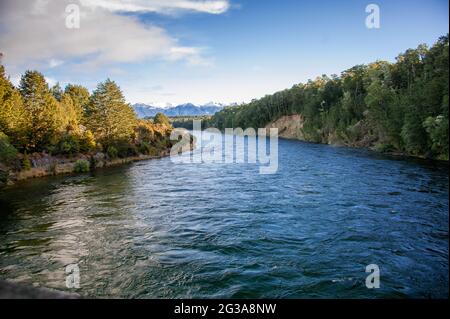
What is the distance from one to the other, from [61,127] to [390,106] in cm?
5446

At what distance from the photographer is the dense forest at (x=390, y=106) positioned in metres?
41.9

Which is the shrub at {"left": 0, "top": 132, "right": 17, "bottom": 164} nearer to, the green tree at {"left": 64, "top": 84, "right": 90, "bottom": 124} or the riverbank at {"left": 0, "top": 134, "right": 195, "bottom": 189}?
the riverbank at {"left": 0, "top": 134, "right": 195, "bottom": 189}

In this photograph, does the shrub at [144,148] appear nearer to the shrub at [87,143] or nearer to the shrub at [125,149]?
the shrub at [125,149]

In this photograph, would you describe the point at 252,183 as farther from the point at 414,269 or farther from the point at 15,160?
the point at 15,160

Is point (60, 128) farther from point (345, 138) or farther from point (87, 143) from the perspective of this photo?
point (345, 138)

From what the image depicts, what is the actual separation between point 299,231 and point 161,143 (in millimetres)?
55842

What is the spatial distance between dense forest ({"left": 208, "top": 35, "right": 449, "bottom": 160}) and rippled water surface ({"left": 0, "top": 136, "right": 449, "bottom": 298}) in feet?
27.2

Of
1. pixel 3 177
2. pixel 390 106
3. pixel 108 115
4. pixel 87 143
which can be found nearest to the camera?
pixel 3 177

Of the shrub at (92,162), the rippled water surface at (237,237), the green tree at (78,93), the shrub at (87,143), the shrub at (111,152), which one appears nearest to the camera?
the rippled water surface at (237,237)

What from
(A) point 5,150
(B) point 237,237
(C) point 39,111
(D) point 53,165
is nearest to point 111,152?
(D) point 53,165

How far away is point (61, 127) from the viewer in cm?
5022

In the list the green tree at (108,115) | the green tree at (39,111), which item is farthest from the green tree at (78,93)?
the green tree at (39,111)

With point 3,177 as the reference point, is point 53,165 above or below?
above
